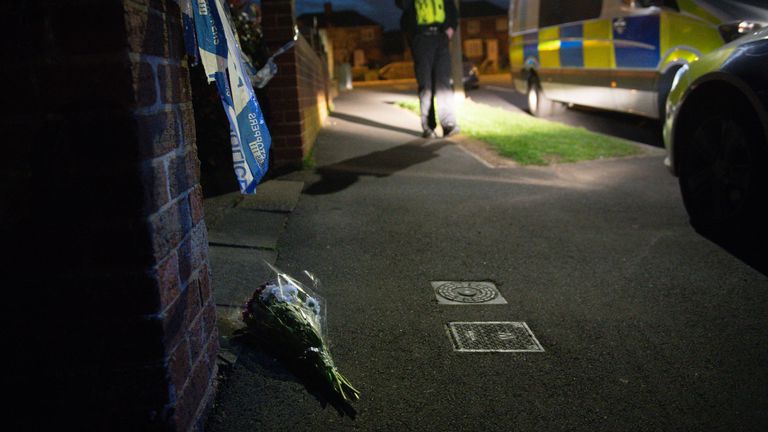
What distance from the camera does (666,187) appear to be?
588 cm

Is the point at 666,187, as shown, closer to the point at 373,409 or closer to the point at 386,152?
the point at 386,152

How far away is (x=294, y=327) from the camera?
253 cm

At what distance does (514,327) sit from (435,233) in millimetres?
1629

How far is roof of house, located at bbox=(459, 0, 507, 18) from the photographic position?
63.1 metres

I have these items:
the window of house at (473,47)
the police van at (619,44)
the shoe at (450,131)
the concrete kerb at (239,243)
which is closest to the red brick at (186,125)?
the concrete kerb at (239,243)

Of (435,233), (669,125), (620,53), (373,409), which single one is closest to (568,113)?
(620,53)

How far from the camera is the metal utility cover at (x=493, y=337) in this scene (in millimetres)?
2789

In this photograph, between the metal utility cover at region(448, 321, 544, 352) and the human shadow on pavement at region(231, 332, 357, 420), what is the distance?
69cm

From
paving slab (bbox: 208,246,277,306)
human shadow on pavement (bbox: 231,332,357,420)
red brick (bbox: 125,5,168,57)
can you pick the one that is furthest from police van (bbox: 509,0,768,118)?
red brick (bbox: 125,5,168,57)

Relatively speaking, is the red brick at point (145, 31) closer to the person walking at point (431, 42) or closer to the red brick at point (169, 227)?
the red brick at point (169, 227)

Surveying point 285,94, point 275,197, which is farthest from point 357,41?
point 275,197

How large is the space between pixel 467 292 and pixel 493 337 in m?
0.59

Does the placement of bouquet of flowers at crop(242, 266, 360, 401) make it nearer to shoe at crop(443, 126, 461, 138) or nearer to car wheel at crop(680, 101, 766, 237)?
car wheel at crop(680, 101, 766, 237)

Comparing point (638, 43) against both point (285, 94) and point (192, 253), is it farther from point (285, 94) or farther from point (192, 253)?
point (192, 253)
